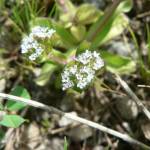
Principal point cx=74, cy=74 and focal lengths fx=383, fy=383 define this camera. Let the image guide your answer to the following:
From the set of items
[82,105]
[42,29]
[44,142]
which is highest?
[42,29]

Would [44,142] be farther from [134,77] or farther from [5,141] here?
[134,77]

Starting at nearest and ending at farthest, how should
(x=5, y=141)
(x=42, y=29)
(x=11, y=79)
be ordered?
(x=42, y=29) < (x=5, y=141) < (x=11, y=79)

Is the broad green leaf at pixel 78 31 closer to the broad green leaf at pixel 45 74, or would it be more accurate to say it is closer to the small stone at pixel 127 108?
the broad green leaf at pixel 45 74

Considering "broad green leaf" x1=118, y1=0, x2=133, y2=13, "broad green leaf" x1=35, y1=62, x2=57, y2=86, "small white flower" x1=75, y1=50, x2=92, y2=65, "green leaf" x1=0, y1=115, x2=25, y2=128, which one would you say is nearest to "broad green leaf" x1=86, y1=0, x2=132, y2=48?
"broad green leaf" x1=118, y1=0, x2=133, y2=13

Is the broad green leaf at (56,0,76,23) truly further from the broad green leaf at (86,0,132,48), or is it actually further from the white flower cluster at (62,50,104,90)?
the white flower cluster at (62,50,104,90)

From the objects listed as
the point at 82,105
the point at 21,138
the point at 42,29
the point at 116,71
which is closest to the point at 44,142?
the point at 21,138

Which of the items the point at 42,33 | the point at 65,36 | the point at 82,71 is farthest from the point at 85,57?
the point at 65,36
